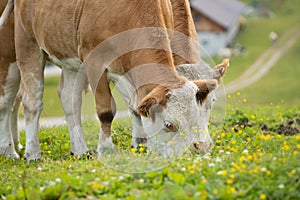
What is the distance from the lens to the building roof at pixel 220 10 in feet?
239

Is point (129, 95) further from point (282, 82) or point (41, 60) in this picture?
point (282, 82)

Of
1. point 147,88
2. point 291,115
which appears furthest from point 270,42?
point 147,88

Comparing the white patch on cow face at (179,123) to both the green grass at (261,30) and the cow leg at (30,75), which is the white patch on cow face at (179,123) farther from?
the green grass at (261,30)

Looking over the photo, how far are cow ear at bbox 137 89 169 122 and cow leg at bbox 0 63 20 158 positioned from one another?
159 inches

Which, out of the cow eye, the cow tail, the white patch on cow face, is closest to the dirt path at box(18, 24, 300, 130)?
the cow tail

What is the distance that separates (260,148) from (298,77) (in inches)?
1747

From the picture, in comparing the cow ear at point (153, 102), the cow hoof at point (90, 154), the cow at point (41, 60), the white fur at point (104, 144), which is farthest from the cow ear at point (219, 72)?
the cow hoof at point (90, 154)

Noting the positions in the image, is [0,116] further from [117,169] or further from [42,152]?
[117,169]

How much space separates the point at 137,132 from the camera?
9.93 m

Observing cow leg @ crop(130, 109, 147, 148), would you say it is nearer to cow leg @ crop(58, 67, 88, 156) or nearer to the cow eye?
cow leg @ crop(58, 67, 88, 156)

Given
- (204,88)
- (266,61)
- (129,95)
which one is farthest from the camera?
(266,61)

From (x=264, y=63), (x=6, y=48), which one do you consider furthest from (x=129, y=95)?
(x=264, y=63)

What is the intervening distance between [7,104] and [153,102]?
4339 millimetres

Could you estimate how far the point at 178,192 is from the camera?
6.51 m
